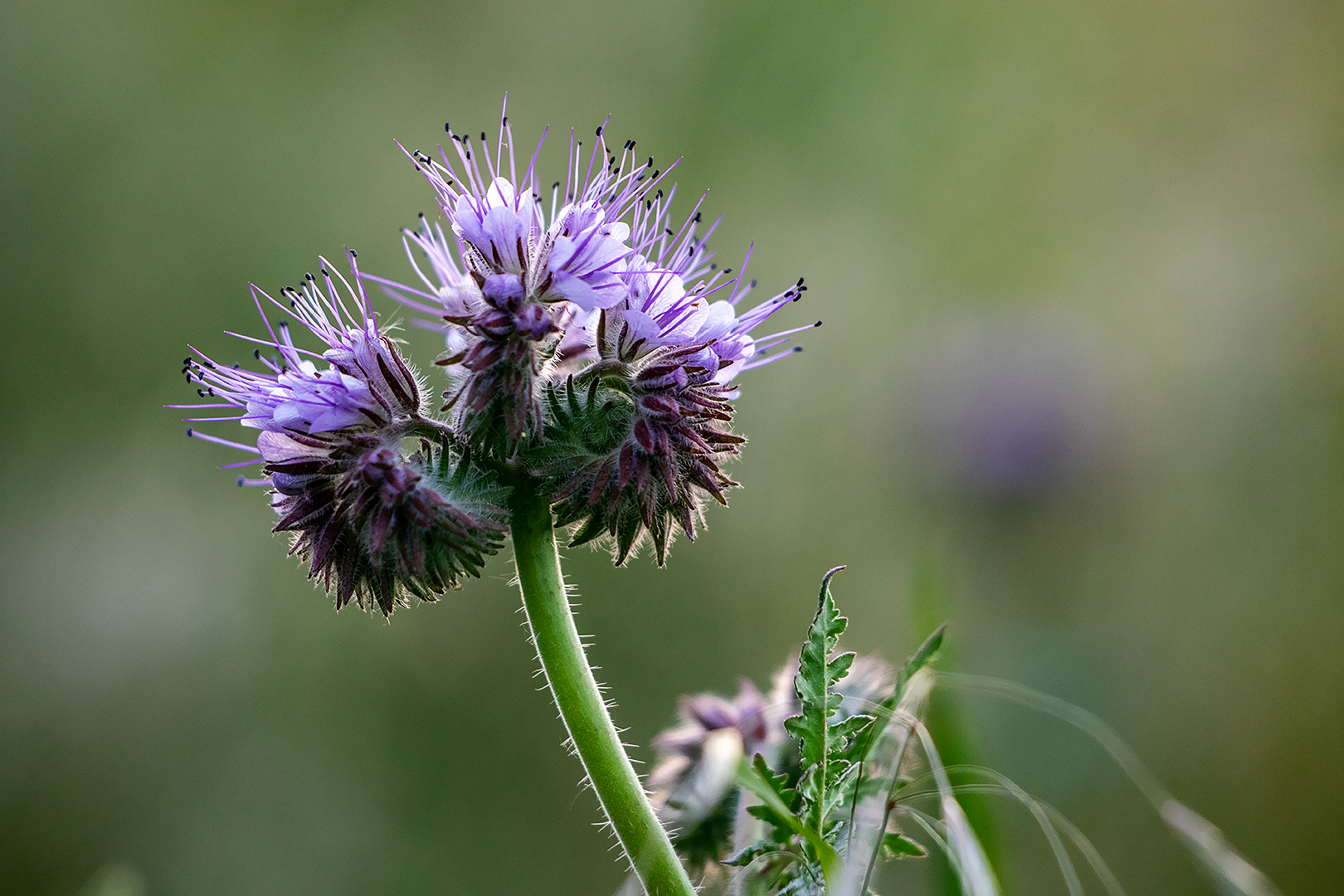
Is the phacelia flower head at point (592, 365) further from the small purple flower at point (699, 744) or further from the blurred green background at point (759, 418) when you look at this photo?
the blurred green background at point (759, 418)

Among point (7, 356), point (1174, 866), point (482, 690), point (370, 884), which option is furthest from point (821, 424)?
point (7, 356)

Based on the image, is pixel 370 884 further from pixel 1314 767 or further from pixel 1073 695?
pixel 1314 767

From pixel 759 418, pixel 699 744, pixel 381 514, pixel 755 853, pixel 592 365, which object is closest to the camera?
pixel 755 853

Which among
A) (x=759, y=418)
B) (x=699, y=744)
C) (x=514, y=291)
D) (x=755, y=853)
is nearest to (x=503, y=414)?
(x=514, y=291)

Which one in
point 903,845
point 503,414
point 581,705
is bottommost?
point 903,845

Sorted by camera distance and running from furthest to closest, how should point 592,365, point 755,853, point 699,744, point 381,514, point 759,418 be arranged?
point 759,418 → point 699,744 → point 592,365 → point 381,514 → point 755,853

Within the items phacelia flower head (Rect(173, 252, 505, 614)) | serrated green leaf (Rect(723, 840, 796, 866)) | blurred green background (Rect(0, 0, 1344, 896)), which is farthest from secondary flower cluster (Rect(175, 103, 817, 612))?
blurred green background (Rect(0, 0, 1344, 896))

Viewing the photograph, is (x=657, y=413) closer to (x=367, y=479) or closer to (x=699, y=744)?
(x=367, y=479)
